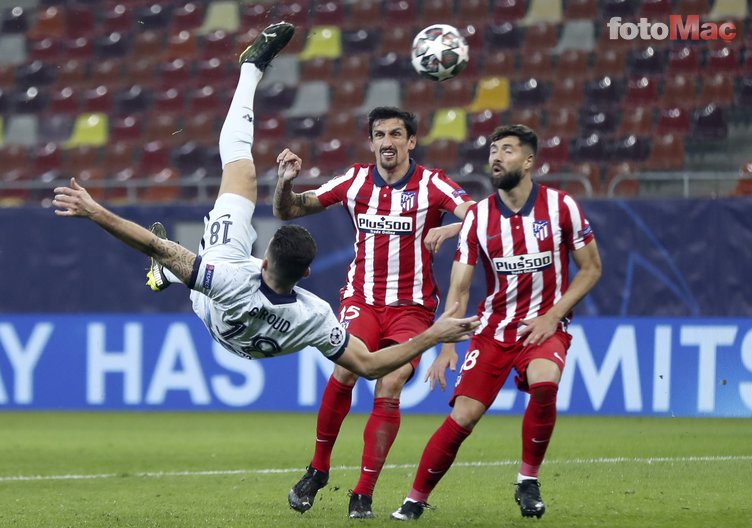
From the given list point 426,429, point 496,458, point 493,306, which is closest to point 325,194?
point 493,306

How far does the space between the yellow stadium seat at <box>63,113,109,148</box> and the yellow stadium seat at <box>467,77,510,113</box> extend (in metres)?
5.36

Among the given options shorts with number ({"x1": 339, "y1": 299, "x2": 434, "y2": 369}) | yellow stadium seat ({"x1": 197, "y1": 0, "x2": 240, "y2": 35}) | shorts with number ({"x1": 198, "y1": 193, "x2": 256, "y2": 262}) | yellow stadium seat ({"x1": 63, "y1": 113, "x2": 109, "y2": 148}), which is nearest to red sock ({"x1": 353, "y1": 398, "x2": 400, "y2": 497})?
shorts with number ({"x1": 339, "y1": 299, "x2": 434, "y2": 369})

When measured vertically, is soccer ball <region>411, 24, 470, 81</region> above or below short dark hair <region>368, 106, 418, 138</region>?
above

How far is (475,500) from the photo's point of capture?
7.52m

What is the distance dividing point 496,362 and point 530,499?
0.75 meters

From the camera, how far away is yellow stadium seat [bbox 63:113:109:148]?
723 inches

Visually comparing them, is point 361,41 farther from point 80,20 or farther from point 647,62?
point 80,20

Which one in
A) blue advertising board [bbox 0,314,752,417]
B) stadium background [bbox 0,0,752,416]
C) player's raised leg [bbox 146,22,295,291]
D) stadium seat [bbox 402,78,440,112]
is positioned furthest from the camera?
stadium seat [bbox 402,78,440,112]

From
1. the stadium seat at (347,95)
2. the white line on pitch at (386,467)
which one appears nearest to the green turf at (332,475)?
the white line on pitch at (386,467)

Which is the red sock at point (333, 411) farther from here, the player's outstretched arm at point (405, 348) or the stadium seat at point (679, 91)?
the stadium seat at point (679, 91)

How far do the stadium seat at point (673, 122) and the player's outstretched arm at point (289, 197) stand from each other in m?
8.86

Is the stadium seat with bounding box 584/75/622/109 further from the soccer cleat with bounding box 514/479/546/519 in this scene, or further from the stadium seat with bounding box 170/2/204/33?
the soccer cleat with bounding box 514/479/546/519

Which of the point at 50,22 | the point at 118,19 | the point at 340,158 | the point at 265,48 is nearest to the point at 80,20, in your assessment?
the point at 50,22

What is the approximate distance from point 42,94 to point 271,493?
12.4 meters
